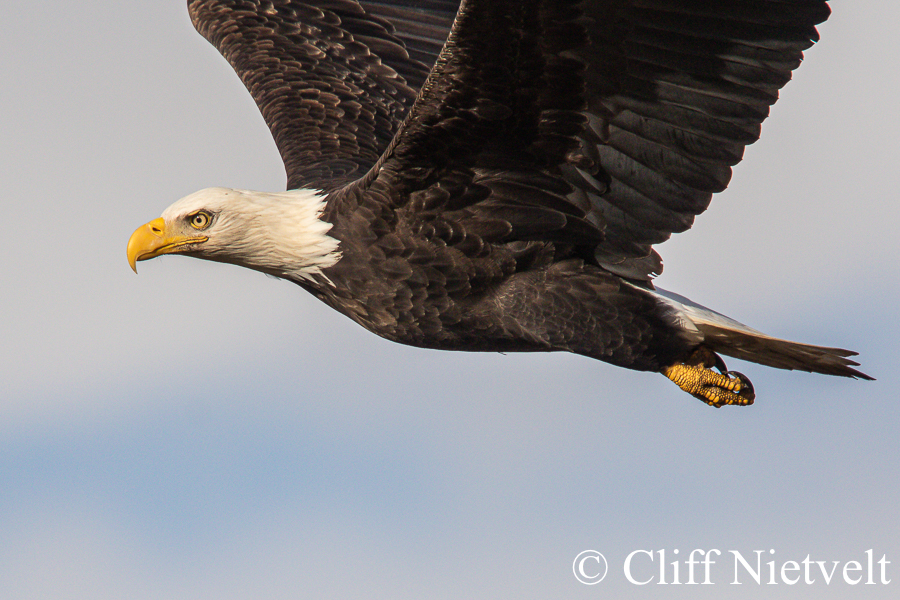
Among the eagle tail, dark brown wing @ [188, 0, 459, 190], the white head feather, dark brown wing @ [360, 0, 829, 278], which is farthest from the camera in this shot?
dark brown wing @ [188, 0, 459, 190]

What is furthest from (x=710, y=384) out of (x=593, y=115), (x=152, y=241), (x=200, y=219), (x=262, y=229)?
(x=152, y=241)

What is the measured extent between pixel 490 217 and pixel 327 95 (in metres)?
2.43

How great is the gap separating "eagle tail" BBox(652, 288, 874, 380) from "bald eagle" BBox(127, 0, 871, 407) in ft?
0.04

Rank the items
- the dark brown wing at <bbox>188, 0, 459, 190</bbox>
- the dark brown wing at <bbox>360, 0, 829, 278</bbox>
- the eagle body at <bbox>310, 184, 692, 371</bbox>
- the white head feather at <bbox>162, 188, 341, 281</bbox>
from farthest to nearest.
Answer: the dark brown wing at <bbox>188, 0, 459, 190</bbox>, the white head feather at <bbox>162, 188, 341, 281</bbox>, the eagle body at <bbox>310, 184, 692, 371</bbox>, the dark brown wing at <bbox>360, 0, 829, 278</bbox>

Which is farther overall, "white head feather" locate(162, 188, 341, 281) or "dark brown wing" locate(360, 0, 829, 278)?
"white head feather" locate(162, 188, 341, 281)

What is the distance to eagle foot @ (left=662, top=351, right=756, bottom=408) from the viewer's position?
19.8 feet

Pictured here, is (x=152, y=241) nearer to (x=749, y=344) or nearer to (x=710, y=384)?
(x=710, y=384)

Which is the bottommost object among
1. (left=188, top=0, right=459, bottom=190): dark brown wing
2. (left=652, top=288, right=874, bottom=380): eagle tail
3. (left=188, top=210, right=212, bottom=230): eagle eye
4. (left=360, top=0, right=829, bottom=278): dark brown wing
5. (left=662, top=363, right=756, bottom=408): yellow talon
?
(left=662, top=363, right=756, bottom=408): yellow talon

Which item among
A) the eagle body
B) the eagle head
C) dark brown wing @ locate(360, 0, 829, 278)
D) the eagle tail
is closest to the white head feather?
the eagle head

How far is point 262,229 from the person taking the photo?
575cm

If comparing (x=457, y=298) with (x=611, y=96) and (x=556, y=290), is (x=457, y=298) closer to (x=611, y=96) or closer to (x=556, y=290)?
(x=556, y=290)

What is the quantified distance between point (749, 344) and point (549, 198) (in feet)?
4.63

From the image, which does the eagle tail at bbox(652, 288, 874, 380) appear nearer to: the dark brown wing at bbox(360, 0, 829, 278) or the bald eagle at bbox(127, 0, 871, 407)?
the bald eagle at bbox(127, 0, 871, 407)

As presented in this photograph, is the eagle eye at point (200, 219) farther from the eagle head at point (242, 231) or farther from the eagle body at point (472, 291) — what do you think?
the eagle body at point (472, 291)
